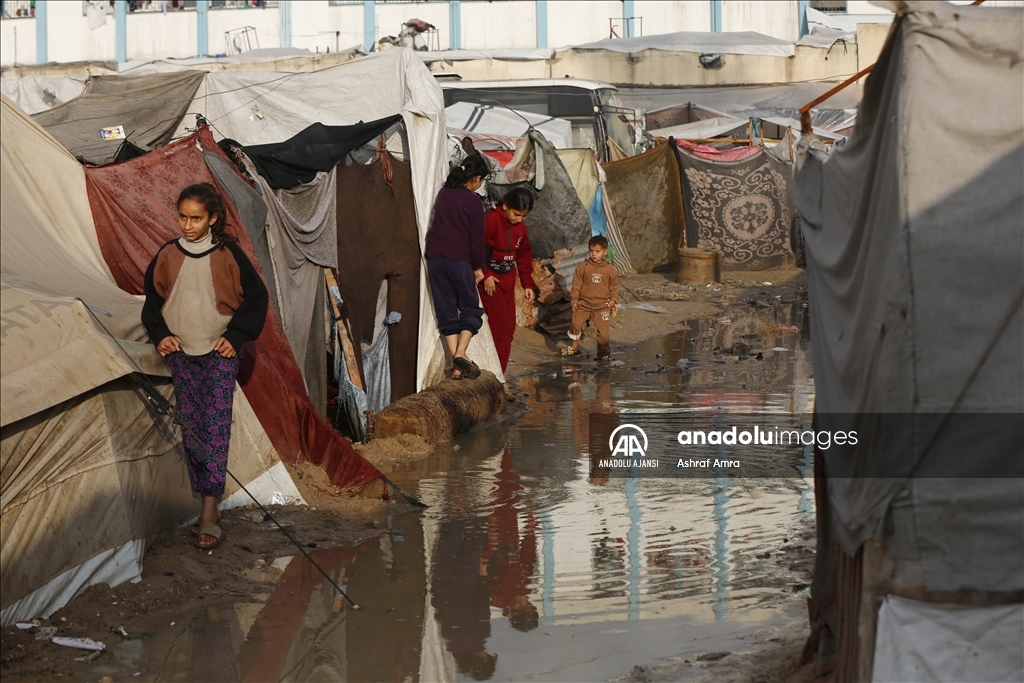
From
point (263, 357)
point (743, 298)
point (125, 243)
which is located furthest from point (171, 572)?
point (743, 298)

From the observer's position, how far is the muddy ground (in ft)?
13.7

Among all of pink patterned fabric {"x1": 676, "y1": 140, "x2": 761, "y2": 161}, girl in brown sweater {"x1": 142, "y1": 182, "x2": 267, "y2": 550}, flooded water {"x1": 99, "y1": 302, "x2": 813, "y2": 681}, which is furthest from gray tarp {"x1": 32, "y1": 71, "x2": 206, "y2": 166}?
pink patterned fabric {"x1": 676, "y1": 140, "x2": 761, "y2": 161}

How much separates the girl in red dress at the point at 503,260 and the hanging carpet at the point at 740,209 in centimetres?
1144

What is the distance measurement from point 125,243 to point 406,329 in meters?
3.15

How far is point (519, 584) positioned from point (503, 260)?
483cm

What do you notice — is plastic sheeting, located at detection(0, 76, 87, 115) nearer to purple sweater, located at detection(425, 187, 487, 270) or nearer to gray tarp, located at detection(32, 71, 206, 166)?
gray tarp, located at detection(32, 71, 206, 166)

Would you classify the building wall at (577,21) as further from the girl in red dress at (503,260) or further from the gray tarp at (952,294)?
the gray tarp at (952,294)

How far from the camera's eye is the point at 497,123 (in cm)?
1959

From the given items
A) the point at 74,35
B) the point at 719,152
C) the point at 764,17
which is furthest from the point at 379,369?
the point at 74,35

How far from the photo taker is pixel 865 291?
10.9 ft

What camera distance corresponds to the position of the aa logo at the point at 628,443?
25.7 feet

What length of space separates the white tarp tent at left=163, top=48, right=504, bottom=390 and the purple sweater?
0.21 metres

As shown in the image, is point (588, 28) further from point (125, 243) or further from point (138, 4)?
point (125, 243)

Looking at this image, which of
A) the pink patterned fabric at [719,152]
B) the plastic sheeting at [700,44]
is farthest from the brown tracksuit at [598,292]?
the plastic sheeting at [700,44]
